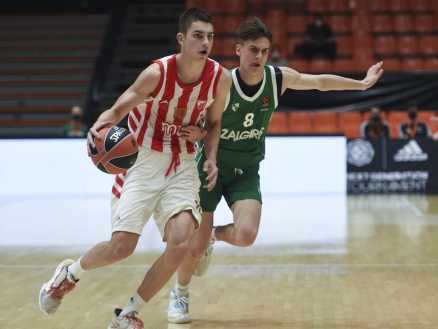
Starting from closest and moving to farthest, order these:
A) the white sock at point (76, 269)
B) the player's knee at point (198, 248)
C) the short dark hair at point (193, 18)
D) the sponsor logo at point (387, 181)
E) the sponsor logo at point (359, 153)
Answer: the short dark hair at point (193, 18) → the white sock at point (76, 269) → the player's knee at point (198, 248) → the sponsor logo at point (359, 153) → the sponsor logo at point (387, 181)

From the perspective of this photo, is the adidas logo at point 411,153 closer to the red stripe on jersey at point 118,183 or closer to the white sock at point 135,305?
the red stripe on jersey at point 118,183

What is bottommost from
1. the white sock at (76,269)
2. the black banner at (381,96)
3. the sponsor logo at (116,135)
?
the white sock at (76,269)

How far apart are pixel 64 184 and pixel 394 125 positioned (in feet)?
20.8

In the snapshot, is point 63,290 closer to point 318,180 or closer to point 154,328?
point 154,328

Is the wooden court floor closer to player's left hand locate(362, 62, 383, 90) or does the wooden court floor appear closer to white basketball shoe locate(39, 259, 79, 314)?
white basketball shoe locate(39, 259, 79, 314)

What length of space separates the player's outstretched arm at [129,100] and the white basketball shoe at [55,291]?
87 cm

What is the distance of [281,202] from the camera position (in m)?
11.7

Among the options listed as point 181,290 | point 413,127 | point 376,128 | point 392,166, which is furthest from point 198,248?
point 413,127

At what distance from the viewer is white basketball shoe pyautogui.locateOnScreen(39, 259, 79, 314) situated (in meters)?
4.57

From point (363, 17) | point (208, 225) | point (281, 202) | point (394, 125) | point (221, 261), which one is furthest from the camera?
point (363, 17)

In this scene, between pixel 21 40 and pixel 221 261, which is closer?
pixel 221 261

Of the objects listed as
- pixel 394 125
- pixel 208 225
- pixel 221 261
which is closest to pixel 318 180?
pixel 394 125

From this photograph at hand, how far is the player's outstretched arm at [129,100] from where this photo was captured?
4.21 metres

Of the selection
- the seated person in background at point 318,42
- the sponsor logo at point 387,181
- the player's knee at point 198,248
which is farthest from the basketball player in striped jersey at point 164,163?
the seated person in background at point 318,42
